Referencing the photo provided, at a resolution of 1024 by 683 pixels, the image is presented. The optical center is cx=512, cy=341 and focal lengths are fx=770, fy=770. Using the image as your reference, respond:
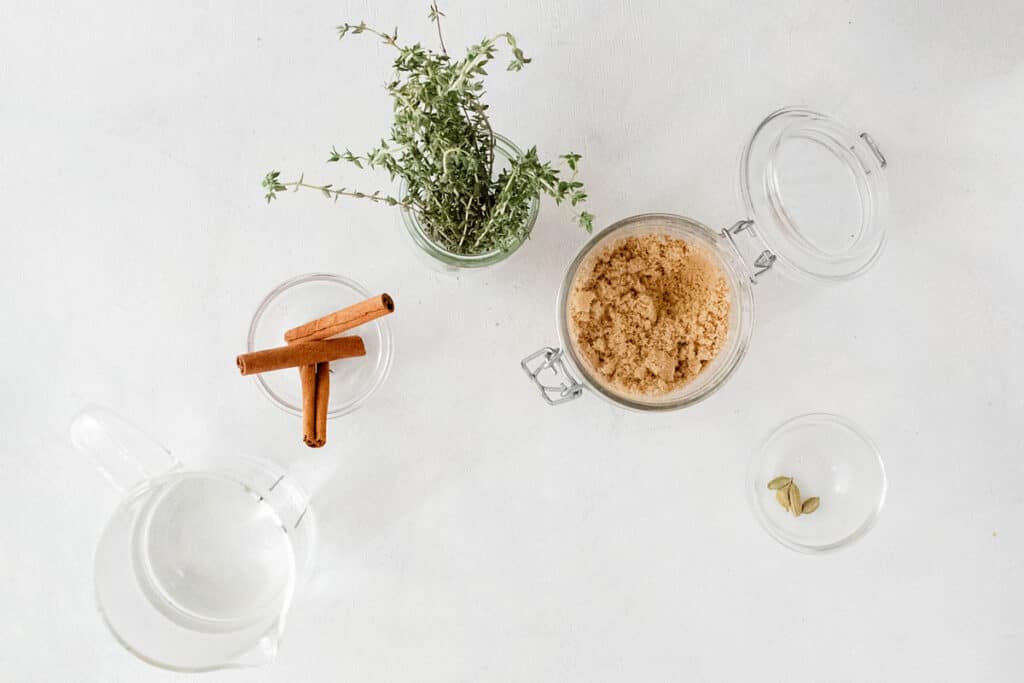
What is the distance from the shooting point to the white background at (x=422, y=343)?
0.97 meters

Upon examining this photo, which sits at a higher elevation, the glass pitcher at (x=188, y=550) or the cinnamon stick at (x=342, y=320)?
the cinnamon stick at (x=342, y=320)

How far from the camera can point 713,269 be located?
0.90 m

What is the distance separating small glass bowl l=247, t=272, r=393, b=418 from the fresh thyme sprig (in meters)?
0.14

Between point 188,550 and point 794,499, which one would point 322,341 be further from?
point 794,499

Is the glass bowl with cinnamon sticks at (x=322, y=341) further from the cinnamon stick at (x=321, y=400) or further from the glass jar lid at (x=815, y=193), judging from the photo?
the glass jar lid at (x=815, y=193)

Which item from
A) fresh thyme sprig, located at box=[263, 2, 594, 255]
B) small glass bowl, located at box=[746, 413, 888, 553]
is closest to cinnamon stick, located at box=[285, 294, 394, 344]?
fresh thyme sprig, located at box=[263, 2, 594, 255]

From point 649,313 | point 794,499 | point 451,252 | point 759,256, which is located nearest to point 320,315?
point 451,252

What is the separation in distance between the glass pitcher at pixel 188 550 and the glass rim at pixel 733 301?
0.40 m

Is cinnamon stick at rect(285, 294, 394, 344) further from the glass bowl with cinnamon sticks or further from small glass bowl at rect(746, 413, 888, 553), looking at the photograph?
small glass bowl at rect(746, 413, 888, 553)

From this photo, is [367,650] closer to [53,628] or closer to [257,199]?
[53,628]

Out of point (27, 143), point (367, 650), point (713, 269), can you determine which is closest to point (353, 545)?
point (367, 650)

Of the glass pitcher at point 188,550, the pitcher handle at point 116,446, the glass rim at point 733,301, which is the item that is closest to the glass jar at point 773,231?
the glass rim at point 733,301

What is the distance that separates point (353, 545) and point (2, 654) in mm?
468

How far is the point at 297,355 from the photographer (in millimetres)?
886
